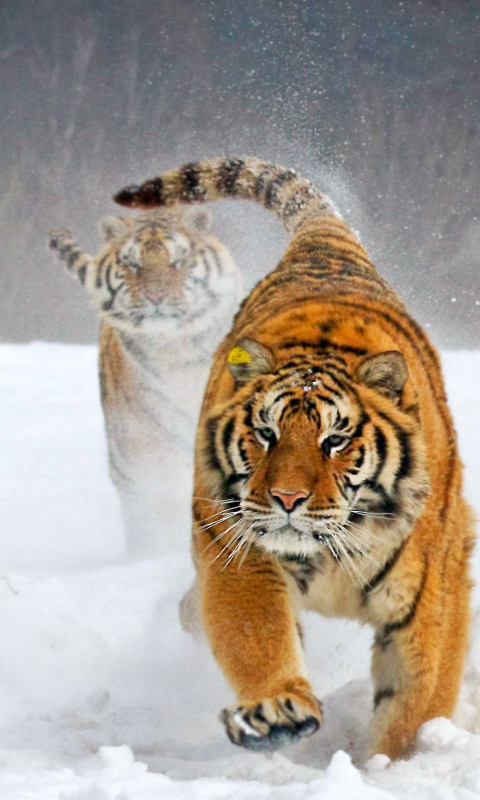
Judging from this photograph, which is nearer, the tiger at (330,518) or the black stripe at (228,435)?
the tiger at (330,518)

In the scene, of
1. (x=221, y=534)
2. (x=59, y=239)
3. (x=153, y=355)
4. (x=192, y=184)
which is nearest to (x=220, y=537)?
(x=221, y=534)

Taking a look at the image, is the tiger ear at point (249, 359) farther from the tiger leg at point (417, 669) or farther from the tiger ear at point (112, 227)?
the tiger ear at point (112, 227)

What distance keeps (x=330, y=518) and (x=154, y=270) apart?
288cm

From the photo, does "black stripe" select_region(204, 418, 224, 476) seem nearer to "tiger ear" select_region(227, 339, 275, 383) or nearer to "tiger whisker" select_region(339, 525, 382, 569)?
"tiger ear" select_region(227, 339, 275, 383)

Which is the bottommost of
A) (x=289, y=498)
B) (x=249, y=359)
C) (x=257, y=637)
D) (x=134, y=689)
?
(x=134, y=689)

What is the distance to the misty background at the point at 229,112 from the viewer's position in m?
11.4

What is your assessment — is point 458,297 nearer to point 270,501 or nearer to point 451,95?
point 451,95

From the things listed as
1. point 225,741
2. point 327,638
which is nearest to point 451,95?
point 327,638

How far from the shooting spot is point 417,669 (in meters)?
1.97

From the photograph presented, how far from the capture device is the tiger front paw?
191 inches

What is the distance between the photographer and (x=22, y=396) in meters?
7.89

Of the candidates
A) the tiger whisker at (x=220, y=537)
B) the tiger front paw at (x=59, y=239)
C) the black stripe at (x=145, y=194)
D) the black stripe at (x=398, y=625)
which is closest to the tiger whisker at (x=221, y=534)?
the tiger whisker at (x=220, y=537)

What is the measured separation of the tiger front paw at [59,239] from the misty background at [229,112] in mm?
6209

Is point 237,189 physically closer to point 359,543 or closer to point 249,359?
point 249,359
